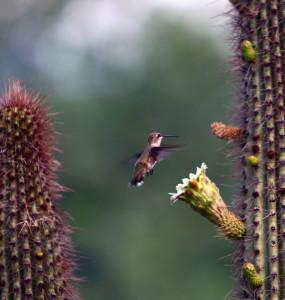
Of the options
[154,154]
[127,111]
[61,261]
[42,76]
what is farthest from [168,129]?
[61,261]

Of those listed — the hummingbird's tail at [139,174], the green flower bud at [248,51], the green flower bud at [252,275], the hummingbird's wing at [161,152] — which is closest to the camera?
the green flower bud at [252,275]

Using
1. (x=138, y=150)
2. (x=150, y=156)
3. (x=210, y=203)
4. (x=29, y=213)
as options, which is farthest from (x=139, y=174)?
(x=138, y=150)

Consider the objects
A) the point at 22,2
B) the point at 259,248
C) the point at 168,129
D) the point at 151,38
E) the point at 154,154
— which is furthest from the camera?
the point at 22,2

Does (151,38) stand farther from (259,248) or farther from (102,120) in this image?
(259,248)

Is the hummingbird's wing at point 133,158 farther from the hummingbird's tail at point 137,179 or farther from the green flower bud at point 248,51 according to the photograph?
the green flower bud at point 248,51

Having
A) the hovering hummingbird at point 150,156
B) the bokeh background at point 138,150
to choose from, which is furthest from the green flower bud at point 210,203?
the bokeh background at point 138,150

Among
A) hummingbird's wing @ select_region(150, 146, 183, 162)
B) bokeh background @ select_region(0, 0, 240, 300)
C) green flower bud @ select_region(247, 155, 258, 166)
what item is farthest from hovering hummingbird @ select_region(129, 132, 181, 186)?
bokeh background @ select_region(0, 0, 240, 300)

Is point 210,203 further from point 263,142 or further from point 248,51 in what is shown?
point 248,51
